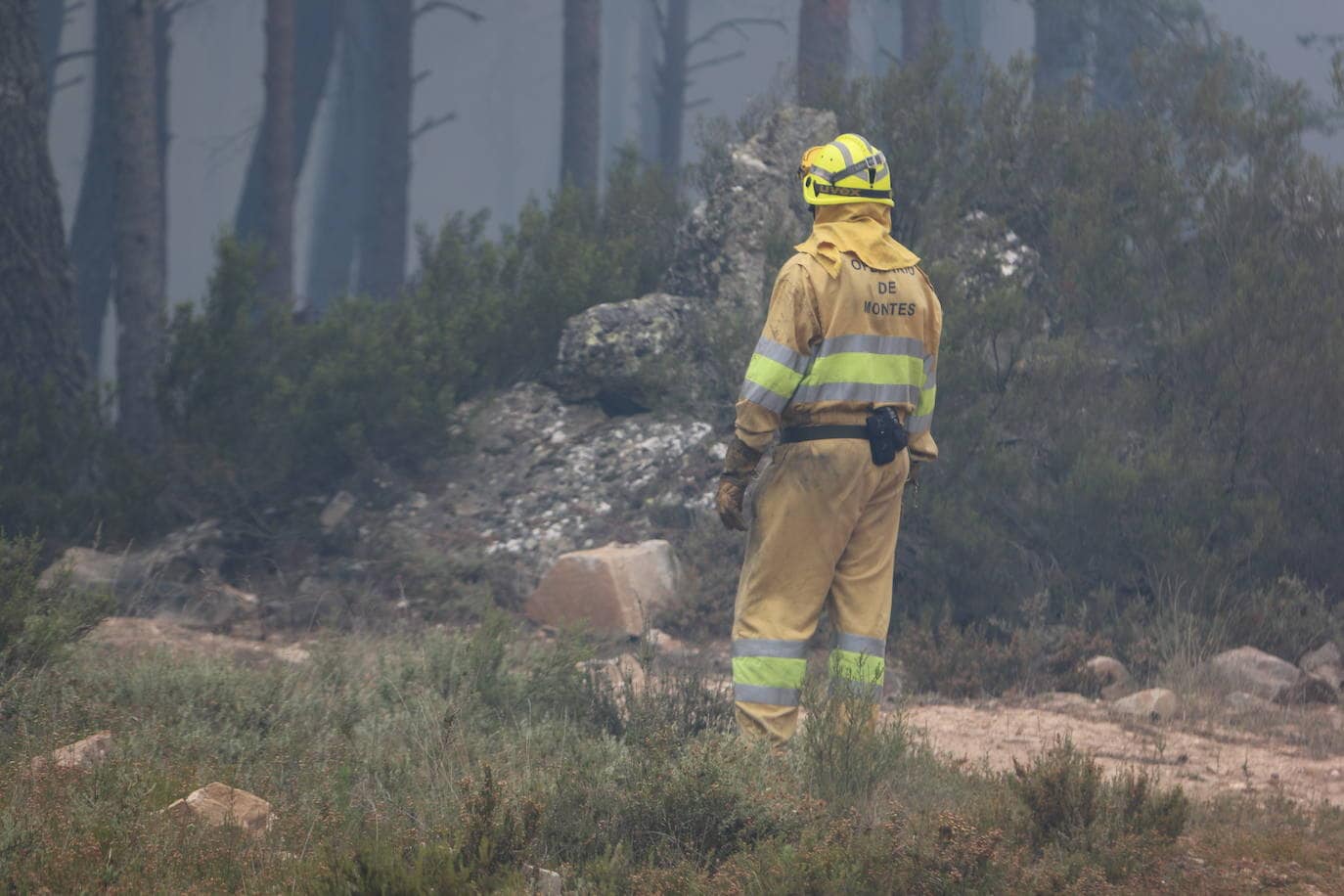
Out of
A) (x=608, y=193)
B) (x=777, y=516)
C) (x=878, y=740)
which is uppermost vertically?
(x=608, y=193)

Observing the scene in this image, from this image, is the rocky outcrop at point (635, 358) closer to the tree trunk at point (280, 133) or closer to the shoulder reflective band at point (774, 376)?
the shoulder reflective band at point (774, 376)

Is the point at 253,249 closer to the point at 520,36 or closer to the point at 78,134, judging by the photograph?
the point at 78,134

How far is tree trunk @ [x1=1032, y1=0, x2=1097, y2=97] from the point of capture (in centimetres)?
1731

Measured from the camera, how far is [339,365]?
860 cm

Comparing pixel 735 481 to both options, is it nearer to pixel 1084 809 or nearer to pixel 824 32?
pixel 1084 809

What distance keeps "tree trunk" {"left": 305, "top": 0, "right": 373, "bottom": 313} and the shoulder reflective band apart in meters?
18.1

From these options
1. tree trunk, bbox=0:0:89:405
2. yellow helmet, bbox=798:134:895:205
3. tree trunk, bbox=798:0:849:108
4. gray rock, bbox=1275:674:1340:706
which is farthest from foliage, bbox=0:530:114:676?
tree trunk, bbox=798:0:849:108

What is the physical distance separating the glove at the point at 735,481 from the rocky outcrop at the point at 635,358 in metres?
4.26

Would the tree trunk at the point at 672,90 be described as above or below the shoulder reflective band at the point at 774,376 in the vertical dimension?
above

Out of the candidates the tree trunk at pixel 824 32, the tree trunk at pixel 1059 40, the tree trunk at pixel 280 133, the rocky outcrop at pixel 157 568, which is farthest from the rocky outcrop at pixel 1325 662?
the tree trunk at pixel 1059 40

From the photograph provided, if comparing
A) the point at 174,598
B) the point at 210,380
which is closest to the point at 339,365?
the point at 210,380

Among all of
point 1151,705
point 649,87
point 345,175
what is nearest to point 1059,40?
point 1151,705

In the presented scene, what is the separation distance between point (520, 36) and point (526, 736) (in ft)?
186

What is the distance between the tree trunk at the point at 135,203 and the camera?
11805 mm
